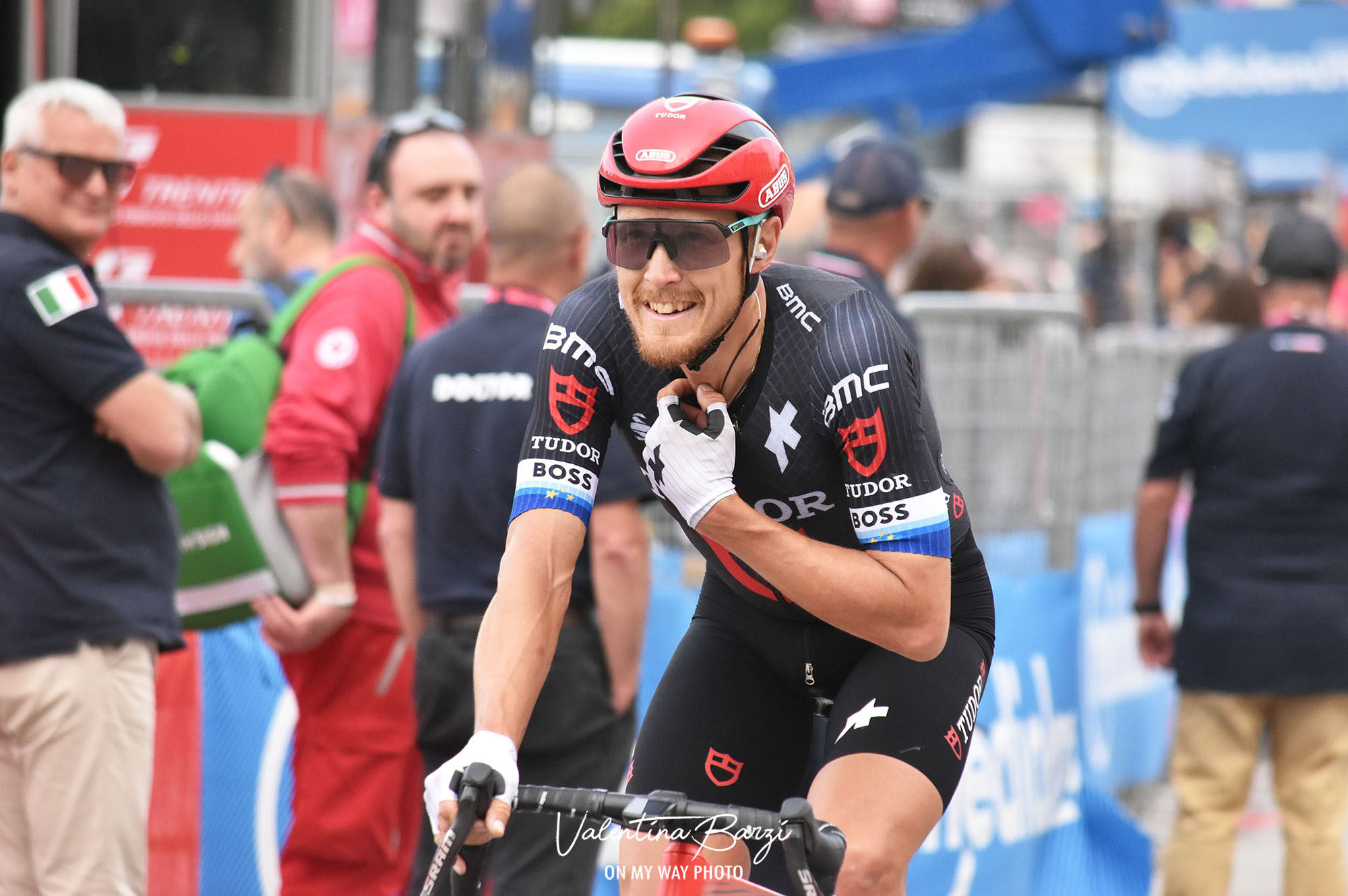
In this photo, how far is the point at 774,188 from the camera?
127 inches

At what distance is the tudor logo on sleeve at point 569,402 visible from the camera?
335cm

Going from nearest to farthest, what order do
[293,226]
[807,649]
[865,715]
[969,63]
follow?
[865,715] → [807,649] → [293,226] → [969,63]

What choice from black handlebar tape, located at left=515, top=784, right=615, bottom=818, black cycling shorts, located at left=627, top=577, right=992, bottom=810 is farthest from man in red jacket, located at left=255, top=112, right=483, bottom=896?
black handlebar tape, located at left=515, top=784, right=615, bottom=818

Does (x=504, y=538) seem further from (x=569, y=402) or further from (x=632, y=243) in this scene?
(x=632, y=243)

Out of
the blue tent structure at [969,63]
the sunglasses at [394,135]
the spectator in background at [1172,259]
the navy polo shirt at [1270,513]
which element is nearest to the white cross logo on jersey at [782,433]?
the sunglasses at [394,135]

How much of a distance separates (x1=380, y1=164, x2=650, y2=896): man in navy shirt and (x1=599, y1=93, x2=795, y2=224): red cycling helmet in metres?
1.46

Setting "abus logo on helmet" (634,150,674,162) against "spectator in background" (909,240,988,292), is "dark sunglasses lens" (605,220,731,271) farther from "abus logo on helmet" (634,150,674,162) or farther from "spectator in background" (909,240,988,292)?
"spectator in background" (909,240,988,292)

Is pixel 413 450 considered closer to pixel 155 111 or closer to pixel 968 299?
pixel 968 299

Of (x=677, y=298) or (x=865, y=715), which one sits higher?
(x=677, y=298)

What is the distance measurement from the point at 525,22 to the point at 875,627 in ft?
28.9

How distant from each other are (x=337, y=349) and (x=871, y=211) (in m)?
2.09

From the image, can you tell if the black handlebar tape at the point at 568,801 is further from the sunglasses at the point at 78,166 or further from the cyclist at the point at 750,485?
the sunglasses at the point at 78,166

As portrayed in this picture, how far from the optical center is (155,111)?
9258 millimetres

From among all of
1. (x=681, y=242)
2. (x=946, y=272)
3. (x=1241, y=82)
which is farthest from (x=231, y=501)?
(x=1241, y=82)
